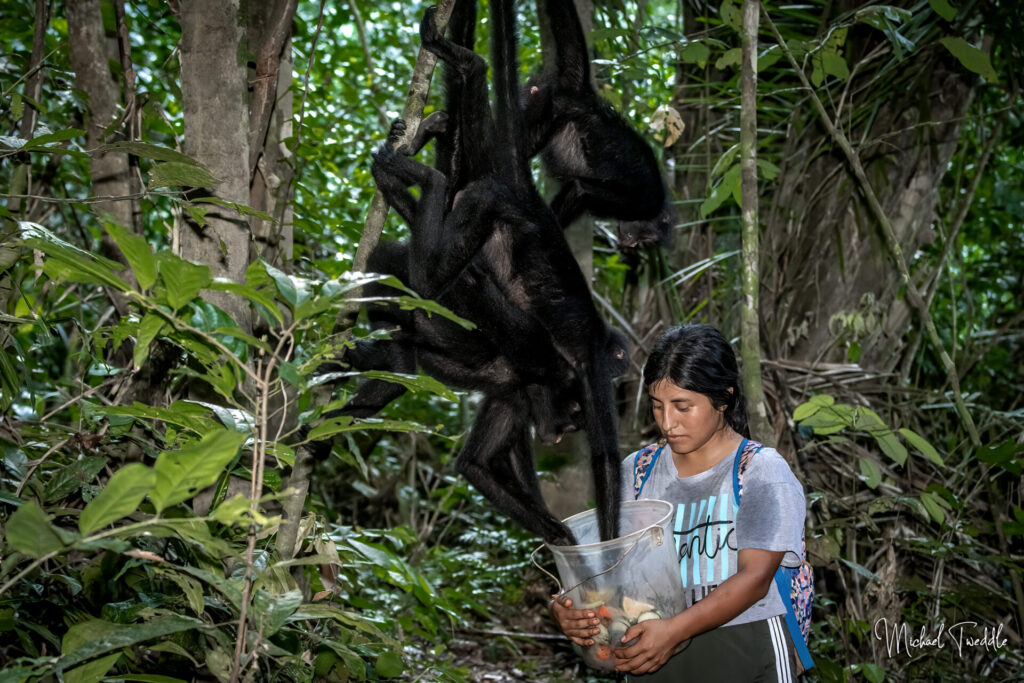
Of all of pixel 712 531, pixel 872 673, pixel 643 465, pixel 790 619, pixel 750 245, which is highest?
pixel 750 245

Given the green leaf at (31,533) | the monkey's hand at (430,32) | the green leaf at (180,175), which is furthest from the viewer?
the monkey's hand at (430,32)

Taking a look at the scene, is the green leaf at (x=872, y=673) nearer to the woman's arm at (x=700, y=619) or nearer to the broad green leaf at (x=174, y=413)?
the woman's arm at (x=700, y=619)

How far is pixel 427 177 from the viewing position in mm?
2564

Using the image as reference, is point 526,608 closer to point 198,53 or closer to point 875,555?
point 875,555

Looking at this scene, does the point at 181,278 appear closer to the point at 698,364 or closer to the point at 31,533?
the point at 31,533

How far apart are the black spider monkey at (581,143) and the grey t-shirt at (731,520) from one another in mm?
1353

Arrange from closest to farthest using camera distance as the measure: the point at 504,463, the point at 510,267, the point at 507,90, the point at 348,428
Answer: the point at 348,428, the point at 507,90, the point at 510,267, the point at 504,463

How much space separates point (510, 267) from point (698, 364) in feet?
3.29

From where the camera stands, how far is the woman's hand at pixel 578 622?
2.08 m

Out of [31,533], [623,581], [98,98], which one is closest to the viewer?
[31,533]

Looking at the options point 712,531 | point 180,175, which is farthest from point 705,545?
point 180,175

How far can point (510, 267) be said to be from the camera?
3.05m

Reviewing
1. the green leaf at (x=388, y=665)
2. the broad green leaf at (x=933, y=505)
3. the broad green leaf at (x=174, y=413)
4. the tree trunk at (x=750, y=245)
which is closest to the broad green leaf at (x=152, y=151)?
the broad green leaf at (x=174, y=413)

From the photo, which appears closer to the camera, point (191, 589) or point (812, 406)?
point (191, 589)
